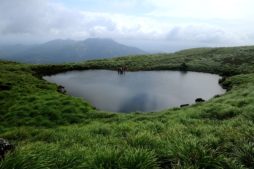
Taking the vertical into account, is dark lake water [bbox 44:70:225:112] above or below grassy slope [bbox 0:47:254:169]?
below

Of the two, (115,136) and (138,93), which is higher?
(115,136)

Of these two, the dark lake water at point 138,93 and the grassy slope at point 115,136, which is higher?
the grassy slope at point 115,136

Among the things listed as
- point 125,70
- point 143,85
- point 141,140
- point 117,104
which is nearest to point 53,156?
point 141,140

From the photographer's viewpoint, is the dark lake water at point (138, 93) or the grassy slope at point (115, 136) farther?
the dark lake water at point (138, 93)

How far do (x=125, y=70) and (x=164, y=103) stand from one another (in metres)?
45.4

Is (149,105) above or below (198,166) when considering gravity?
below

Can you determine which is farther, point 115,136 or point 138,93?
point 138,93

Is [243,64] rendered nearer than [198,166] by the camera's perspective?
No

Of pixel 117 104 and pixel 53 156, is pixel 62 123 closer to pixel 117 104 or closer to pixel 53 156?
pixel 117 104

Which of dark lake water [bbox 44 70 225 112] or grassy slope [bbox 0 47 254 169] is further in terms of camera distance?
dark lake water [bbox 44 70 225 112]

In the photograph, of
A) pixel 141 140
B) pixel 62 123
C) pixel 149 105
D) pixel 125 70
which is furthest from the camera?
pixel 125 70

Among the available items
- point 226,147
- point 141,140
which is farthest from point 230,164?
point 141,140

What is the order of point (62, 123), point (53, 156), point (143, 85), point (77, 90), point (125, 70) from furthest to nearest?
point (125, 70) → point (143, 85) → point (77, 90) → point (62, 123) → point (53, 156)

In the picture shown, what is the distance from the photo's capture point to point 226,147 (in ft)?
38.3
